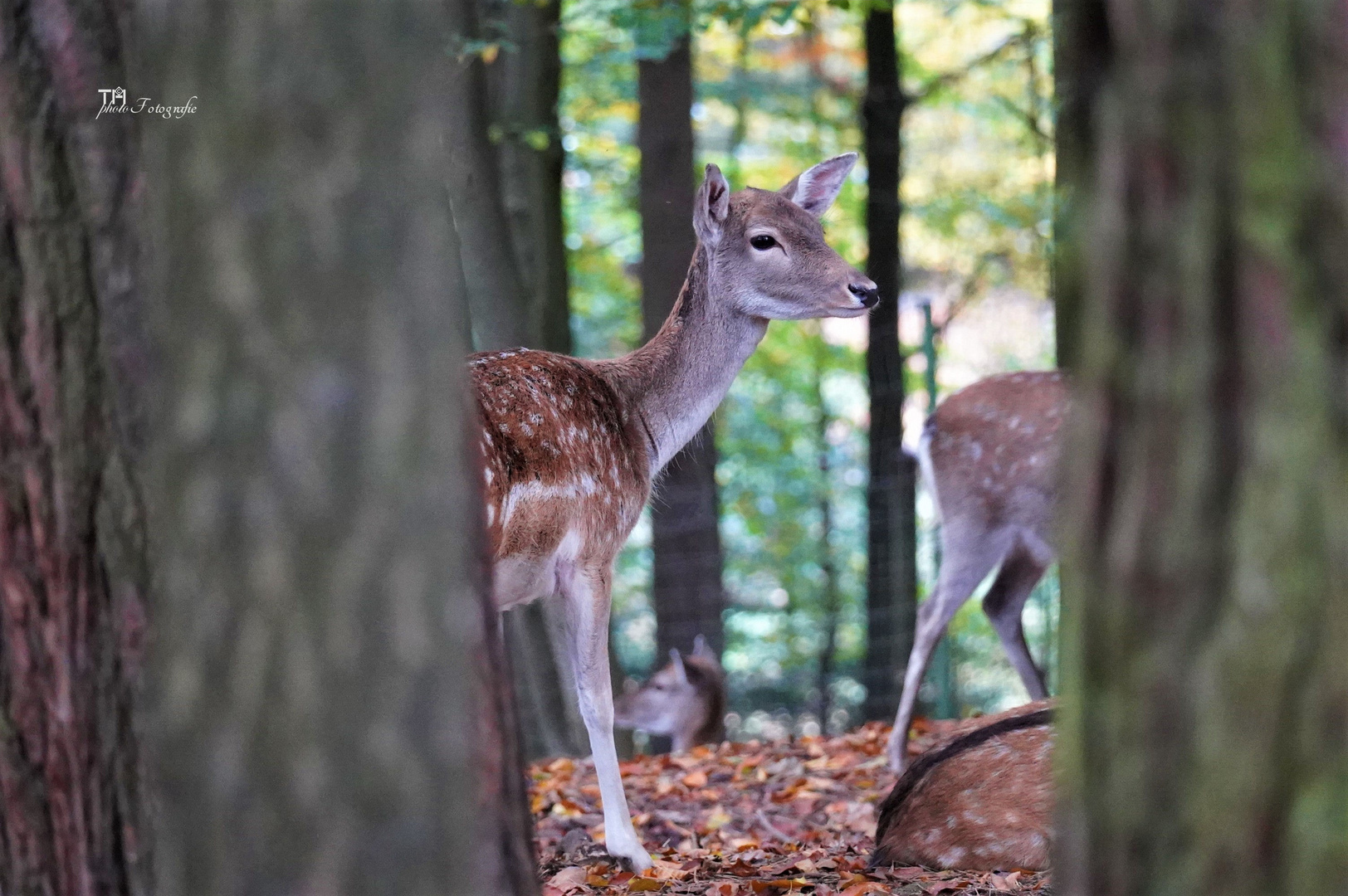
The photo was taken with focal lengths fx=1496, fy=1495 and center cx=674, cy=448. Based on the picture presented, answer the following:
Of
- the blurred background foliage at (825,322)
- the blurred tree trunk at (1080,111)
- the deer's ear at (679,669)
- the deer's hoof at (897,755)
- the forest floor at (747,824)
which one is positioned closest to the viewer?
the blurred tree trunk at (1080,111)

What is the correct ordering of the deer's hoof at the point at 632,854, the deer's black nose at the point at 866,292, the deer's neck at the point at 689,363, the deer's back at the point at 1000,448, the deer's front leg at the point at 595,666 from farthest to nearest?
the deer's back at the point at 1000,448
the deer's black nose at the point at 866,292
the deer's neck at the point at 689,363
the deer's front leg at the point at 595,666
the deer's hoof at the point at 632,854

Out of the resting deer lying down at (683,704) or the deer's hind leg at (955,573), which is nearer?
the deer's hind leg at (955,573)

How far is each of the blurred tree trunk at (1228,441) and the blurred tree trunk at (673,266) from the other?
7924 mm

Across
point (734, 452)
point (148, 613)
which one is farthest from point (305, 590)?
point (734, 452)

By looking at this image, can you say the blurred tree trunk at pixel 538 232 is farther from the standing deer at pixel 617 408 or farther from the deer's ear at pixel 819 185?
the standing deer at pixel 617 408

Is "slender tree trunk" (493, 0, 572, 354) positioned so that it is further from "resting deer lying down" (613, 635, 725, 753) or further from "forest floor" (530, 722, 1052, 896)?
"forest floor" (530, 722, 1052, 896)

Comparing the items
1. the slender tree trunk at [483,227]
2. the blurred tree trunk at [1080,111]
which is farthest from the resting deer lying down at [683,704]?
the blurred tree trunk at [1080,111]

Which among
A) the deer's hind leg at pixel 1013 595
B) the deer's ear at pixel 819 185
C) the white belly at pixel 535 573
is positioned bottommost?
the deer's hind leg at pixel 1013 595

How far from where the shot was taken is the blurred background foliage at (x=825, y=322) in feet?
47.4

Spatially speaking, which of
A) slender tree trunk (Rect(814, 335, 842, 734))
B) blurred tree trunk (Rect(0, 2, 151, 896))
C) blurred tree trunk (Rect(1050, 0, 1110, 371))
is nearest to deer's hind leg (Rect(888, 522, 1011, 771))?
blurred tree trunk (Rect(0, 2, 151, 896))

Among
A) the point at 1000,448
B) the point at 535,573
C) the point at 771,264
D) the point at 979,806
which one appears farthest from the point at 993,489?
the point at 535,573

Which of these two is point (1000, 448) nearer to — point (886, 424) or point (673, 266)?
point (673, 266)

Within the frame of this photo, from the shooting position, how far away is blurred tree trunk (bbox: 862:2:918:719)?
1072 cm

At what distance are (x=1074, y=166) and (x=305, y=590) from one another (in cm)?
116
